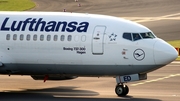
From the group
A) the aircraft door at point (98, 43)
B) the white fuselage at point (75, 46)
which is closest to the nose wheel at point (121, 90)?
the white fuselage at point (75, 46)

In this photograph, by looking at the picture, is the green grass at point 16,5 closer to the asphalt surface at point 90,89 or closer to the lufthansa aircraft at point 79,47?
the asphalt surface at point 90,89

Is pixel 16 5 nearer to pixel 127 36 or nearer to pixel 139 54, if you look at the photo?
pixel 127 36

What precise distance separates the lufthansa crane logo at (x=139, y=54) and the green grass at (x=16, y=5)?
A: 61805mm

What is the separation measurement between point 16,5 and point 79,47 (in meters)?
64.7

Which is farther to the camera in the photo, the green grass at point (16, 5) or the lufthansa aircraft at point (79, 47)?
the green grass at point (16, 5)

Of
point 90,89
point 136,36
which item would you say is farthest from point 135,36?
point 90,89

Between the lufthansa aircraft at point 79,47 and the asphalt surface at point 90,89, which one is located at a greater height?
the lufthansa aircraft at point 79,47

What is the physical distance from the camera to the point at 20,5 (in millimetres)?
100312

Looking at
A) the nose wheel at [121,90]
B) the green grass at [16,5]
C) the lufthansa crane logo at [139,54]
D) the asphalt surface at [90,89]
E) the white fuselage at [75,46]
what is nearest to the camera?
the lufthansa crane logo at [139,54]

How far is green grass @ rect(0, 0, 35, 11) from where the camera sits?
96831 mm

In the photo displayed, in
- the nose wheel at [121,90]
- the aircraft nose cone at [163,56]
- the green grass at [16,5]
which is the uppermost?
the green grass at [16,5]

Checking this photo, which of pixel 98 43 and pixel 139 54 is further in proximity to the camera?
pixel 98 43

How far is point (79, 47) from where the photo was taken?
3644cm

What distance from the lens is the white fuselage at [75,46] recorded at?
3566 centimetres
